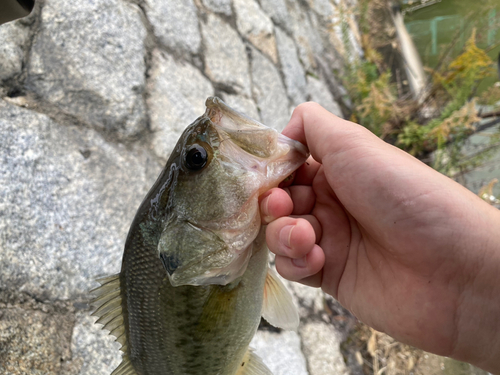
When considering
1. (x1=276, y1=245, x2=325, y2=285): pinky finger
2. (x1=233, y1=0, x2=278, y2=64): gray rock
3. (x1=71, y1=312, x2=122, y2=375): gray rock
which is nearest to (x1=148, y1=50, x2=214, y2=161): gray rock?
(x1=233, y1=0, x2=278, y2=64): gray rock

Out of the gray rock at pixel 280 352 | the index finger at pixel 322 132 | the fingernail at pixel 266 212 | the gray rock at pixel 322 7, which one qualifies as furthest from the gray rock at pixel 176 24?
the gray rock at pixel 322 7

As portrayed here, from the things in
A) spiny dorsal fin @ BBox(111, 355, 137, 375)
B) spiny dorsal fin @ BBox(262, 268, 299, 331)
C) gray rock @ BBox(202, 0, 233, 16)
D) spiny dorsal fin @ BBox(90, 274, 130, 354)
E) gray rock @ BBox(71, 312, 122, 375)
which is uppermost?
gray rock @ BBox(202, 0, 233, 16)

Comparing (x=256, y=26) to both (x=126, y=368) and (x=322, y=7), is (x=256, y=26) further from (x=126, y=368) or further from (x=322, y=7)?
(x=126, y=368)

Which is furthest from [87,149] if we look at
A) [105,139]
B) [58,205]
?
[58,205]

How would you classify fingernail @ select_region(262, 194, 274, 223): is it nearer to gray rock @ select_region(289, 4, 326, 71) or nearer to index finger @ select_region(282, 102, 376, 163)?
index finger @ select_region(282, 102, 376, 163)

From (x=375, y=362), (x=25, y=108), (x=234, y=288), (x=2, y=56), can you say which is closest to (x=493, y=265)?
(x=234, y=288)

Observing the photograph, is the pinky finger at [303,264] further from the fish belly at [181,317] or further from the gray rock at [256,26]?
the gray rock at [256,26]
